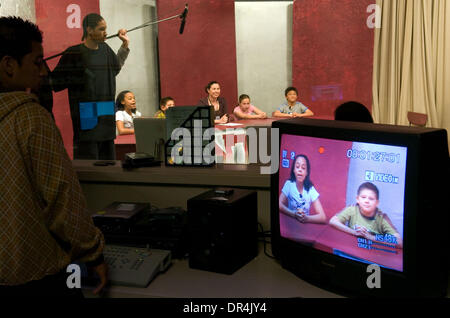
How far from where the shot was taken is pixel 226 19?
7316 mm

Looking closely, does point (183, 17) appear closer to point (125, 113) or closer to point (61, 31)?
point (61, 31)

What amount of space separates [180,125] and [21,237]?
98 centimetres

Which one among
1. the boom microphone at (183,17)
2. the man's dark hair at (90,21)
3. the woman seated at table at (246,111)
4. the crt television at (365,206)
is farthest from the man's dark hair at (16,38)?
the boom microphone at (183,17)

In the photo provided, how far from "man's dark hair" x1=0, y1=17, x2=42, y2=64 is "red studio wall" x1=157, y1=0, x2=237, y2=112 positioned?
18.0 ft

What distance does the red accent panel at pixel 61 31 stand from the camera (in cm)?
459

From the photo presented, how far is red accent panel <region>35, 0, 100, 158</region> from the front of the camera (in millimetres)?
4590

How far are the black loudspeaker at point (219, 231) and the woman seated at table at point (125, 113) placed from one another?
9.17 feet

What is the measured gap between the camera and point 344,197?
1.33m

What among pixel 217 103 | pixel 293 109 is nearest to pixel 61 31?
pixel 217 103

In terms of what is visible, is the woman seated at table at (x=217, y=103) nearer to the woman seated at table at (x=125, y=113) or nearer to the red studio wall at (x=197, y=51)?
the red studio wall at (x=197, y=51)

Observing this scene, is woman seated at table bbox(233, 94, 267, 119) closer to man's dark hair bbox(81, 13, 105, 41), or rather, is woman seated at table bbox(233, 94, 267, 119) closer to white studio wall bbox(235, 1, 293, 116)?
white studio wall bbox(235, 1, 293, 116)

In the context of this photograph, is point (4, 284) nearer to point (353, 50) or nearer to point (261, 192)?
point (261, 192)

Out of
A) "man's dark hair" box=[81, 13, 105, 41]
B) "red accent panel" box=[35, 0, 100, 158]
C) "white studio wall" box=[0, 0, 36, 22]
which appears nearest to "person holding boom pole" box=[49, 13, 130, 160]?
"man's dark hair" box=[81, 13, 105, 41]

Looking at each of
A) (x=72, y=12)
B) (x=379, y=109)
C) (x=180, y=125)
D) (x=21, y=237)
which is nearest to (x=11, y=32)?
(x=21, y=237)
